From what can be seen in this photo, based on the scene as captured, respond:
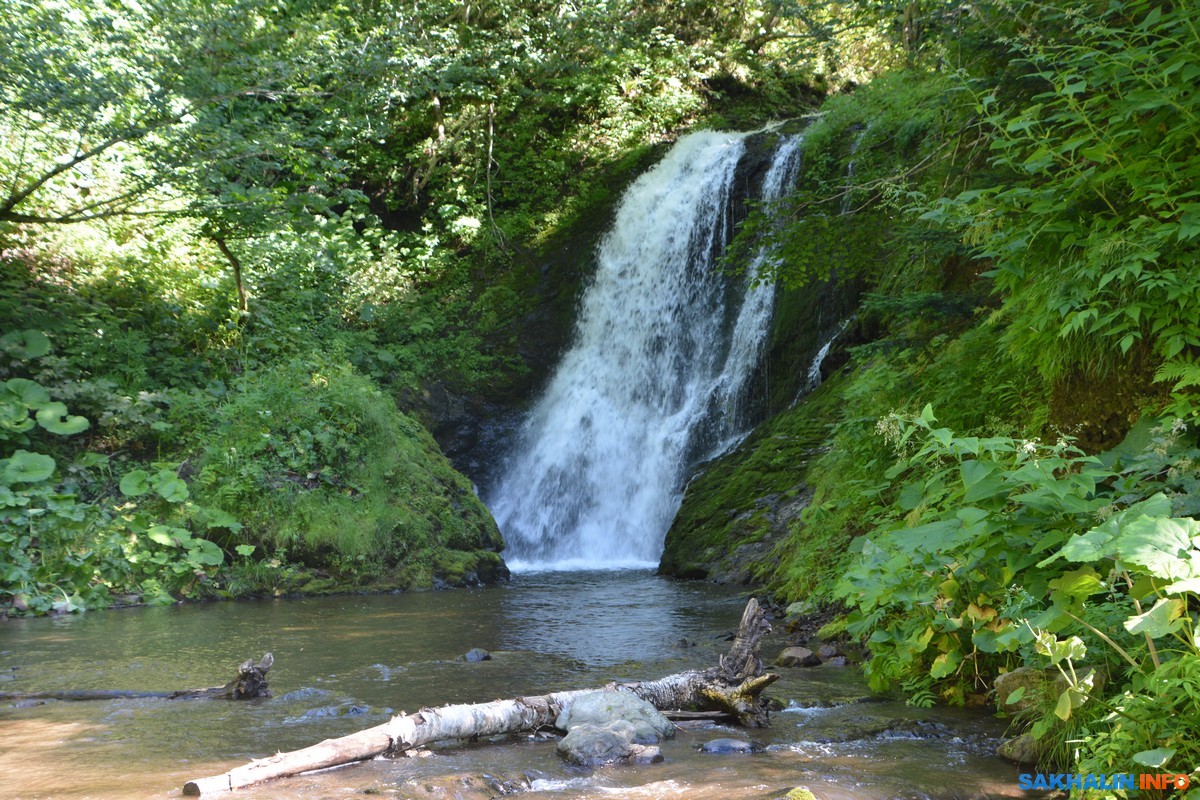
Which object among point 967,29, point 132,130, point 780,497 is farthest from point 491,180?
point 967,29

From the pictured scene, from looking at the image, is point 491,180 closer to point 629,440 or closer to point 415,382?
point 415,382

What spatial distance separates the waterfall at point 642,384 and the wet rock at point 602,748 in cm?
783

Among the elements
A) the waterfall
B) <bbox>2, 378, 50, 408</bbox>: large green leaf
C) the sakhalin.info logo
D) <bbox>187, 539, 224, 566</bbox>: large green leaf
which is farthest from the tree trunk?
the sakhalin.info logo

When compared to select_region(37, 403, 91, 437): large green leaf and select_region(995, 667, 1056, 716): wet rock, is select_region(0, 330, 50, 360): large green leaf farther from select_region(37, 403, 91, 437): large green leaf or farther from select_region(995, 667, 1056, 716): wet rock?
select_region(995, 667, 1056, 716): wet rock

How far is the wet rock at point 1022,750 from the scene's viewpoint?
3318mm

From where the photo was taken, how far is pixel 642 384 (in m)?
13.9

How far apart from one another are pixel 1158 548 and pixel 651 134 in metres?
16.8

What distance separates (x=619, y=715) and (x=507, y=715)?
49 centimetres

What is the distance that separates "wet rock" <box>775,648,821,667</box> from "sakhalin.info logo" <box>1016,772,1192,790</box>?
2.00 m

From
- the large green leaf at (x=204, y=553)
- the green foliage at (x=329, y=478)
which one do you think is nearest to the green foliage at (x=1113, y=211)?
the green foliage at (x=329, y=478)

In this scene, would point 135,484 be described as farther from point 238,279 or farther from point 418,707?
point 418,707

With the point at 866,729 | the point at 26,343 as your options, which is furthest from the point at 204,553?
the point at 866,729

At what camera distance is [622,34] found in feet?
56.6

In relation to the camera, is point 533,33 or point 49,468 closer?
point 49,468
